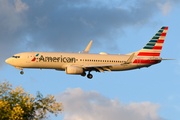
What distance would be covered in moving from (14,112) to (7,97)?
187 inches

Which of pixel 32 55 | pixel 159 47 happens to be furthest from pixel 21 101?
pixel 159 47

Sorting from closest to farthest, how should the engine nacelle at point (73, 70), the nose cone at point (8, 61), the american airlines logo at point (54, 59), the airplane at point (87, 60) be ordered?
the engine nacelle at point (73, 70) → the american airlines logo at point (54, 59) → the airplane at point (87, 60) → the nose cone at point (8, 61)

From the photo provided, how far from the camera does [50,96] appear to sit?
40000 mm

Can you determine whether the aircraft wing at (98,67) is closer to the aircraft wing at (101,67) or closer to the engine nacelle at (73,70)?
the aircraft wing at (101,67)

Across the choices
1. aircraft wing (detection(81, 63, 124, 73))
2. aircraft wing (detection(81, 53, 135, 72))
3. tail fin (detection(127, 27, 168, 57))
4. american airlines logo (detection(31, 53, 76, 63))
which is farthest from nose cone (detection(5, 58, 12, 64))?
tail fin (detection(127, 27, 168, 57))

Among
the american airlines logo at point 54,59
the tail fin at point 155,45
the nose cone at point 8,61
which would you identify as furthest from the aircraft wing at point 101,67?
the nose cone at point 8,61

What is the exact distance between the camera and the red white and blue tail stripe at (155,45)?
6738cm

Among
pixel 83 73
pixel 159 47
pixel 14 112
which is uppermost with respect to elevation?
pixel 159 47

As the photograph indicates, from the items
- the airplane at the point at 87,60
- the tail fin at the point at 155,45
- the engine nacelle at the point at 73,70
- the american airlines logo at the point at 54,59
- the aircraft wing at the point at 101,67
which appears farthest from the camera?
the tail fin at the point at 155,45

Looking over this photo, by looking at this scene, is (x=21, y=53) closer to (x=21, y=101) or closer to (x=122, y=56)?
(x=122, y=56)

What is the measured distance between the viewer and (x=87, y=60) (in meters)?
62.6

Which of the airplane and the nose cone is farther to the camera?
the nose cone

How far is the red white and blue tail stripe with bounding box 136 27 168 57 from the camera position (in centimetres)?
6738

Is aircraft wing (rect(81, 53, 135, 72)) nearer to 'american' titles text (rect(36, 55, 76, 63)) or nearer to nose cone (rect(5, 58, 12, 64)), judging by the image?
'american' titles text (rect(36, 55, 76, 63))
